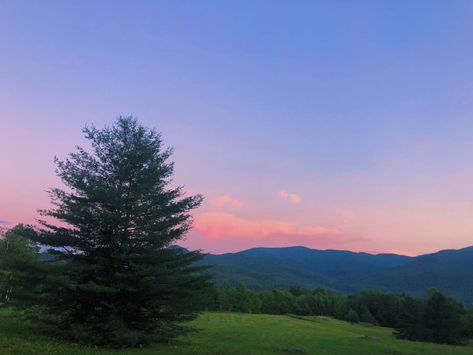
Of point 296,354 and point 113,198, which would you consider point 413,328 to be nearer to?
point 296,354

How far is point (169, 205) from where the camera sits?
88.8 feet

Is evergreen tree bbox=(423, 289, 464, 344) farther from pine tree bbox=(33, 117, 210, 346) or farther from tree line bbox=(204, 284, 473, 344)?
pine tree bbox=(33, 117, 210, 346)

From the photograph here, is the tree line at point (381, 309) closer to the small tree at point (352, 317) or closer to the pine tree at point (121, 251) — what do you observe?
the small tree at point (352, 317)

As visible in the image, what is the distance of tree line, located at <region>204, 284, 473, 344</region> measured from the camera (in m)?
71.0

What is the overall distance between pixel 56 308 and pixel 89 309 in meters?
1.78

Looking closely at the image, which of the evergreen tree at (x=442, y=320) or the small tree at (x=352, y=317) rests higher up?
the evergreen tree at (x=442, y=320)

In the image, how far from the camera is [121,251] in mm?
24938

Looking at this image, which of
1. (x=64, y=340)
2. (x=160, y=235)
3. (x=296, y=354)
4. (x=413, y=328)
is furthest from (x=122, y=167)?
(x=413, y=328)

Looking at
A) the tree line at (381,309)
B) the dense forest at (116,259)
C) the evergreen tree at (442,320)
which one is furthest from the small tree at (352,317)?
the dense forest at (116,259)

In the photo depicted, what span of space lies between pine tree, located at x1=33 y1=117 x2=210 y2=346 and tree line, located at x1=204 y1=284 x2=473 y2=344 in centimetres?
4608

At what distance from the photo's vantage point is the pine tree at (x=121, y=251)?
2381cm

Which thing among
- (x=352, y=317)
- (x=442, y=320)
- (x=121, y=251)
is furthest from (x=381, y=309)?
(x=121, y=251)

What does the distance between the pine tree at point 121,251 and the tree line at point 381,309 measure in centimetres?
4608

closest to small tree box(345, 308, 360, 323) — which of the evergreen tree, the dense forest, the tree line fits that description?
the tree line
